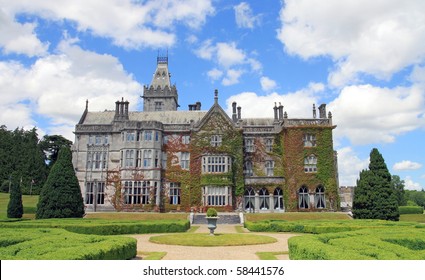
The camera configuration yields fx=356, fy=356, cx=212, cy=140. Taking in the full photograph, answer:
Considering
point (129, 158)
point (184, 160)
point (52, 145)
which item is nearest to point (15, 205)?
point (129, 158)

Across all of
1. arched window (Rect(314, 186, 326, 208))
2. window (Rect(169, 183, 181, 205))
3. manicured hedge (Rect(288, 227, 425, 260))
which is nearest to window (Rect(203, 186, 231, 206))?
window (Rect(169, 183, 181, 205))

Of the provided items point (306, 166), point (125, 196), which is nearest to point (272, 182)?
point (306, 166)

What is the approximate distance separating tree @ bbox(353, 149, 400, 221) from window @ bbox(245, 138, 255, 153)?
15.3 m

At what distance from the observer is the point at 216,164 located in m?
44.6

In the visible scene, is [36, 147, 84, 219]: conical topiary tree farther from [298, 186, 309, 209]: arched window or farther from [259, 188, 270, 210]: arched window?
[298, 186, 309, 209]: arched window

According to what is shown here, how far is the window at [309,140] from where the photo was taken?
45125 millimetres

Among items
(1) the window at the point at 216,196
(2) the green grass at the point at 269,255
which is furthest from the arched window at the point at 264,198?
(2) the green grass at the point at 269,255

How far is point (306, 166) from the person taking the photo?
4472 cm

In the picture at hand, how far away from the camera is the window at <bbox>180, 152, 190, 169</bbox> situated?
46.0 metres

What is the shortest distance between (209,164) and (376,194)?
19456 millimetres

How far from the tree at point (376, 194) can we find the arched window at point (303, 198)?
963cm

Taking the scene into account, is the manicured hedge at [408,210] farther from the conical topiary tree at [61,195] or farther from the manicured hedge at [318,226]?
the conical topiary tree at [61,195]

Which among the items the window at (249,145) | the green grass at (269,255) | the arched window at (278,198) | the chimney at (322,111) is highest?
the chimney at (322,111)
